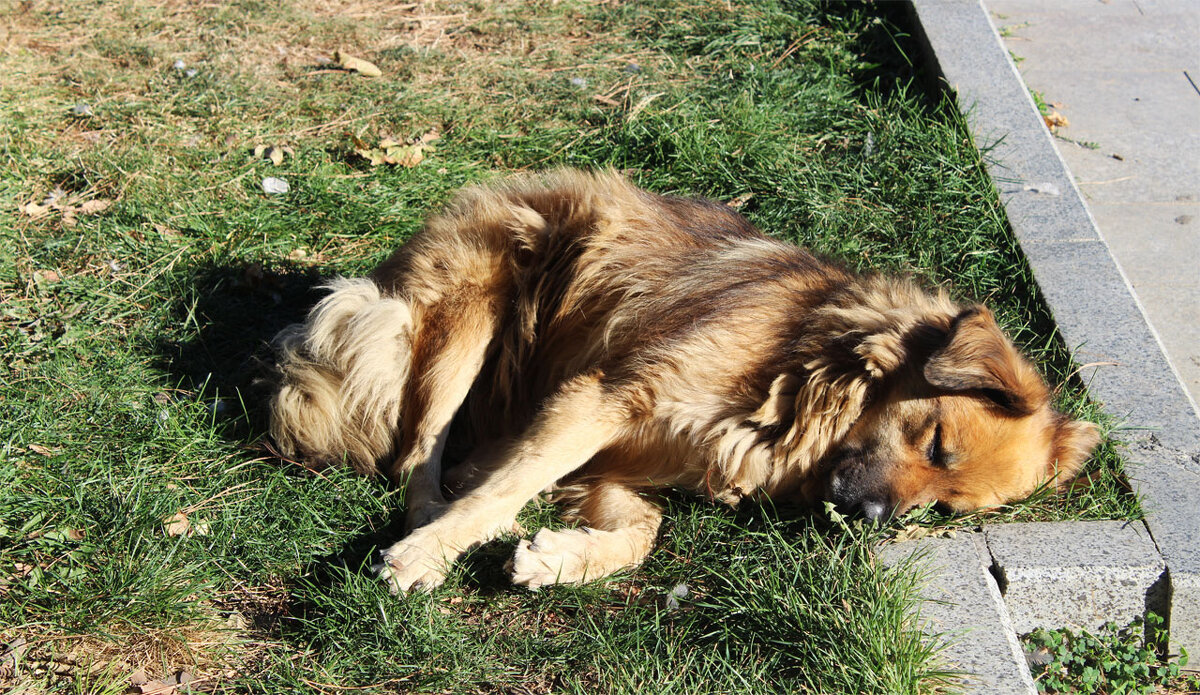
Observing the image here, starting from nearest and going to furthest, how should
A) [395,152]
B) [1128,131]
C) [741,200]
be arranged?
[741,200], [395,152], [1128,131]

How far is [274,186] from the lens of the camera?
5.43 m

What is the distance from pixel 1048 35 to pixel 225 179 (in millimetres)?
6293

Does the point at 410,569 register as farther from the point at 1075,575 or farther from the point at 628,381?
the point at 1075,575

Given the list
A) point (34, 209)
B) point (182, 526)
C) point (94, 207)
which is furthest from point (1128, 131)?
point (34, 209)

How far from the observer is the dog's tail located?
387 cm

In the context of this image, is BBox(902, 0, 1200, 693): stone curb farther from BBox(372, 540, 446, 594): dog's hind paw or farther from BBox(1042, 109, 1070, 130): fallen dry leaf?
BBox(372, 540, 446, 594): dog's hind paw

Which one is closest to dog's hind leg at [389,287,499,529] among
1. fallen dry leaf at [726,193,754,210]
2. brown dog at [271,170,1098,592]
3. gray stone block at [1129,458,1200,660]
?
brown dog at [271,170,1098,592]

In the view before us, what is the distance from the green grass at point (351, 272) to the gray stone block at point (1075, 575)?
18 cm

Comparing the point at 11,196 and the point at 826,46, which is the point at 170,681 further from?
the point at 826,46

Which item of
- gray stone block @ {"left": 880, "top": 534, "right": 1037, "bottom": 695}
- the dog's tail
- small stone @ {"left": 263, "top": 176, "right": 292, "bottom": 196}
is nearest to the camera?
gray stone block @ {"left": 880, "top": 534, "right": 1037, "bottom": 695}

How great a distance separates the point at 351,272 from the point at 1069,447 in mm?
3482

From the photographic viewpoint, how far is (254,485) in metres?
3.81

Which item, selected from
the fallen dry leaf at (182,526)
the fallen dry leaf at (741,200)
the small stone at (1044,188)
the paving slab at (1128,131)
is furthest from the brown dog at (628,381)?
the paving slab at (1128,131)

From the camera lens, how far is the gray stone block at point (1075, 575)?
3.54m
